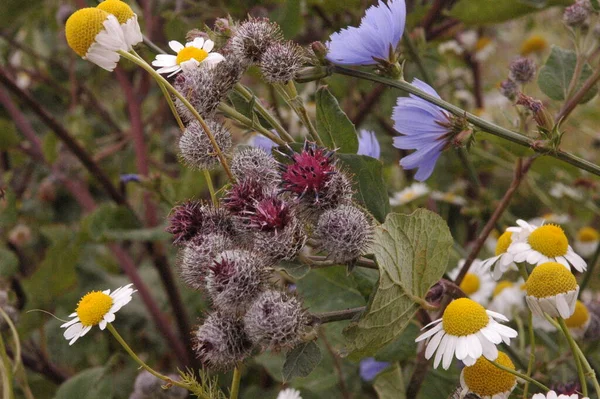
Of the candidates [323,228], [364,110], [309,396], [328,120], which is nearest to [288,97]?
[328,120]

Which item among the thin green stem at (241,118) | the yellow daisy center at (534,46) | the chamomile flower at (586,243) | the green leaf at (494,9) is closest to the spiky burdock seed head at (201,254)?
the thin green stem at (241,118)

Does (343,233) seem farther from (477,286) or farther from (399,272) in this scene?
(477,286)

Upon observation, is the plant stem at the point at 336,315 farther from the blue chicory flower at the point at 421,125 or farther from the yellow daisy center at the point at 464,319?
the blue chicory flower at the point at 421,125

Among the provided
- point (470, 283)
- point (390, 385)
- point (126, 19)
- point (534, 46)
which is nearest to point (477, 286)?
point (470, 283)

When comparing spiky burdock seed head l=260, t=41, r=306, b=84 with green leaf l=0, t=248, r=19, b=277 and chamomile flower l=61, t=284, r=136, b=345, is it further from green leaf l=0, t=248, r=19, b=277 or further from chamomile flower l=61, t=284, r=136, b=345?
green leaf l=0, t=248, r=19, b=277

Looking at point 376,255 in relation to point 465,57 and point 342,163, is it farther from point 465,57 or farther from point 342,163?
point 465,57

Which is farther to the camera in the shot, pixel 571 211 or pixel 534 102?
pixel 571 211
